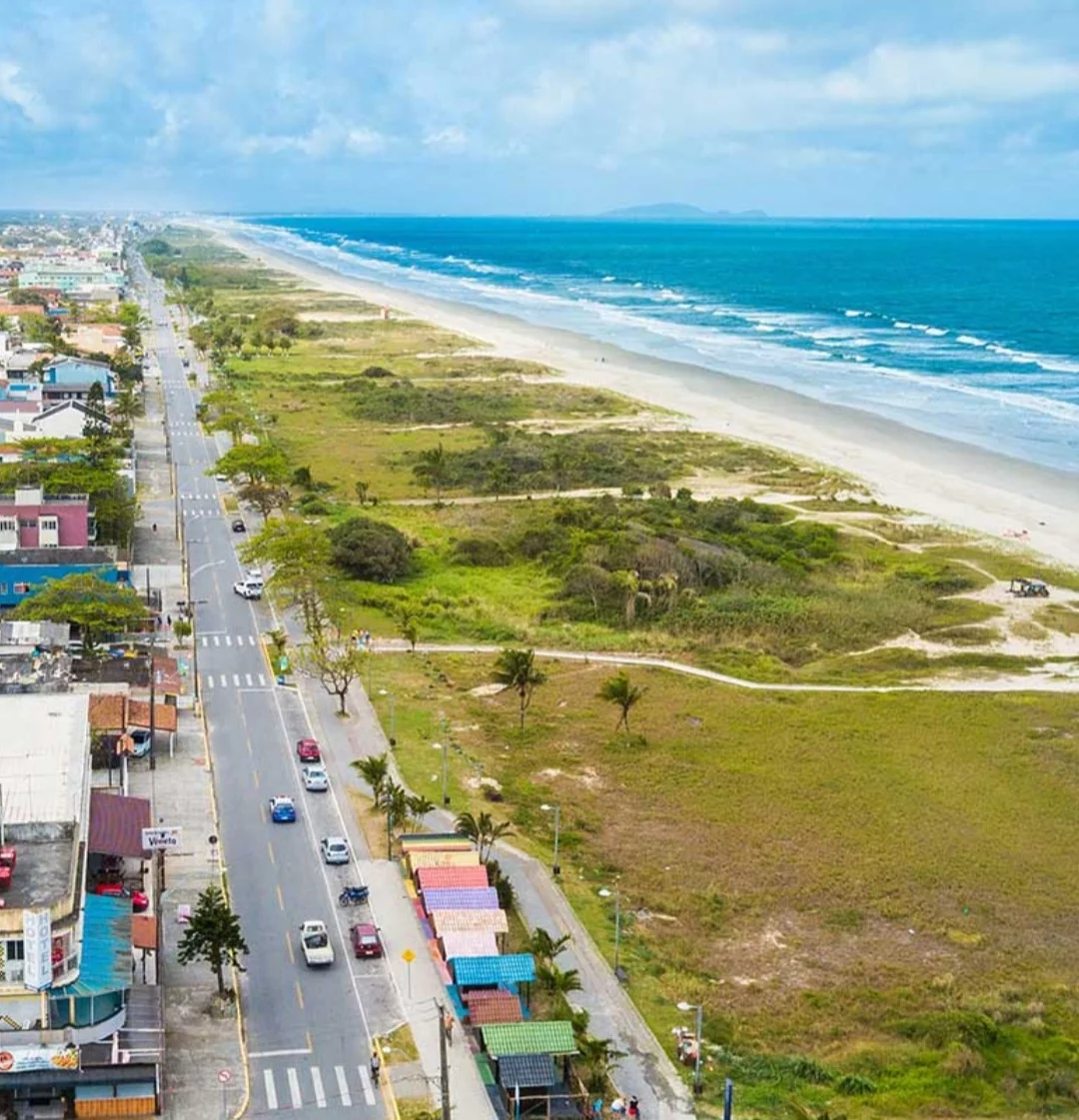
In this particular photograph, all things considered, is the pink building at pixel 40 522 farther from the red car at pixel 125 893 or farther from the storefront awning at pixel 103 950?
the storefront awning at pixel 103 950

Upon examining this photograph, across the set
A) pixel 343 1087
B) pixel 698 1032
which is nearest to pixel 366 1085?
pixel 343 1087

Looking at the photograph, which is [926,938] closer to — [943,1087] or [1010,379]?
[943,1087]

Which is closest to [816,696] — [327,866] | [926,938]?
[926,938]

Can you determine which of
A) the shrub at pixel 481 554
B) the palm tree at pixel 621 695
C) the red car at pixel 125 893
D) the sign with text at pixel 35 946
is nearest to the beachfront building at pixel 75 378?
the shrub at pixel 481 554

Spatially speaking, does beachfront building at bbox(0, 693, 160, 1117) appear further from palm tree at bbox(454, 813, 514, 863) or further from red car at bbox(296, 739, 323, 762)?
red car at bbox(296, 739, 323, 762)

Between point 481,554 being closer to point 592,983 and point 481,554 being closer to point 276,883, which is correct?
point 276,883

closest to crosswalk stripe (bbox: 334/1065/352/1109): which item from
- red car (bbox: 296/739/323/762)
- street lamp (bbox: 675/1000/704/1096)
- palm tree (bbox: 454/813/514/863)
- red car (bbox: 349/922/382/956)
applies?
red car (bbox: 349/922/382/956)
